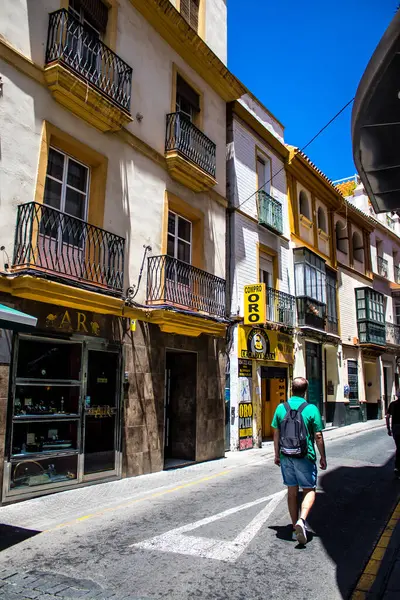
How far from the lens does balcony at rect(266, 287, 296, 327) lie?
641 inches

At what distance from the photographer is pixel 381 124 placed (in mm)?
5059

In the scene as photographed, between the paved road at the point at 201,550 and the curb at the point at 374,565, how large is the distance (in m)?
0.08

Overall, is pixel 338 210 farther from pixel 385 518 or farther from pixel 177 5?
pixel 385 518

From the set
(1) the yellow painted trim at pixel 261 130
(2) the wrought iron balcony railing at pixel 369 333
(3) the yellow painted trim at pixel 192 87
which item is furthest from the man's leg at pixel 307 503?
(2) the wrought iron balcony railing at pixel 369 333

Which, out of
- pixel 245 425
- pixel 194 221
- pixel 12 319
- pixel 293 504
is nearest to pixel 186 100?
pixel 194 221

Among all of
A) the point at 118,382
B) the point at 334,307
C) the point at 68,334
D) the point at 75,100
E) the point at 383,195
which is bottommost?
the point at 118,382

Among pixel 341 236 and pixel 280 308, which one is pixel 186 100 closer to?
pixel 280 308

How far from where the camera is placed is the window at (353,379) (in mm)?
22344

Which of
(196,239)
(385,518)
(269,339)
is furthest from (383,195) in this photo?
(269,339)

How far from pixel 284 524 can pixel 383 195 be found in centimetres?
445

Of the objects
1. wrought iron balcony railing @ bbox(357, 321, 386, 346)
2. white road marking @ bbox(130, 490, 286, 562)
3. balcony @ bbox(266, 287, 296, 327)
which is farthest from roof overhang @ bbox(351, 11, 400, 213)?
wrought iron balcony railing @ bbox(357, 321, 386, 346)

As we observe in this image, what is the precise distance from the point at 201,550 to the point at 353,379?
19.4 metres

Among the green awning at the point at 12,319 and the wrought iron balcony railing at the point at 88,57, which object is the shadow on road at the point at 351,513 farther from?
the wrought iron balcony railing at the point at 88,57

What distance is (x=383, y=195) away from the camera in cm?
639
